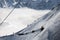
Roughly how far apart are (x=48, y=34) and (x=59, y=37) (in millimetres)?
172

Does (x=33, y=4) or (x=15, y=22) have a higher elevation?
(x=15, y=22)

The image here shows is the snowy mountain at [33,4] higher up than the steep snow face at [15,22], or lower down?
lower down

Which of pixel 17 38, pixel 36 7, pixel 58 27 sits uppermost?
pixel 58 27

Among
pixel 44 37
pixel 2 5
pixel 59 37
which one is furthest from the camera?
pixel 2 5

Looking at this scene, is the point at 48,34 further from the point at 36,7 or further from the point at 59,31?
the point at 36,7

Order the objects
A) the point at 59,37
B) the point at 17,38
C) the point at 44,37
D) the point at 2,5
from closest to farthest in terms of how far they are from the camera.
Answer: the point at 59,37 < the point at 44,37 < the point at 17,38 < the point at 2,5

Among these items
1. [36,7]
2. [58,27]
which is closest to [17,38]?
[58,27]

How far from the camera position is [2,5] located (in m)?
56.6

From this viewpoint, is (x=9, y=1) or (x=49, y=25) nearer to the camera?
(x=49, y=25)

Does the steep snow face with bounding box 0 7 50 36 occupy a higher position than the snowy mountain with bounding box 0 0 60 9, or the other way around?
the steep snow face with bounding box 0 7 50 36

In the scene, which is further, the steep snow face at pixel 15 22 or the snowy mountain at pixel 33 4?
the snowy mountain at pixel 33 4

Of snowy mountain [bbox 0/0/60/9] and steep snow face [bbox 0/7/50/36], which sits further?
snowy mountain [bbox 0/0/60/9]

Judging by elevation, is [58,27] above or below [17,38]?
above

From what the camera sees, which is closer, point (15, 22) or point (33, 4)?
point (15, 22)
